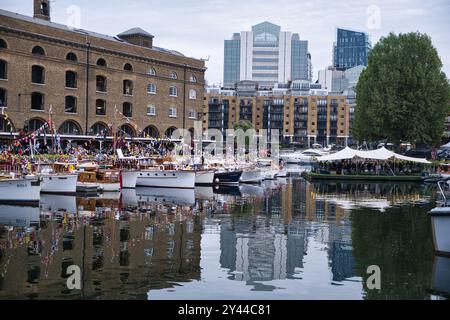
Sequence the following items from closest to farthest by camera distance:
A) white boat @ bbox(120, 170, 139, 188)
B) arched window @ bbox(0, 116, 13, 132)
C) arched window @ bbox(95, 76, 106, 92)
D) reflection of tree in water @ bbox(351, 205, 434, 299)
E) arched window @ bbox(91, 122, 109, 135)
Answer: reflection of tree in water @ bbox(351, 205, 434, 299)
white boat @ bbox(120, 170, 139, 188)
arched window @ bbox(0, 116, 13, 132)
arched window @ bbox(91, 122, 109, 135)
arched window @ bbox(95, 76, 106, 92)

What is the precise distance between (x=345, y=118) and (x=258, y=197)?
121m

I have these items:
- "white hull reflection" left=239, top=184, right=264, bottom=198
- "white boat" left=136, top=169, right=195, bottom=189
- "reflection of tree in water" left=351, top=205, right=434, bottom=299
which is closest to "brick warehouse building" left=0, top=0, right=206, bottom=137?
"white boat" left=136, top=169, right=195, bottom=189

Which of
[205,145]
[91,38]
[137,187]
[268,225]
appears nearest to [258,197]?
[137,187]

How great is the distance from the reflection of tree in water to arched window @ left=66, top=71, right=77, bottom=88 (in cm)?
3683

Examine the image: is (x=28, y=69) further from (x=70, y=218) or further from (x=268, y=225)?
(x=268, y=225)

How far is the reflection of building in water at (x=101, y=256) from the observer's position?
1603cm

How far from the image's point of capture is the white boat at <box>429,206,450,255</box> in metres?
19.4

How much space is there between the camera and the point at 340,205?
37188 mm

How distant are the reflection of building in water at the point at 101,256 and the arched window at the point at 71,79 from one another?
34.9 metres

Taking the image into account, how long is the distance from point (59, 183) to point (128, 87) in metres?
29.0

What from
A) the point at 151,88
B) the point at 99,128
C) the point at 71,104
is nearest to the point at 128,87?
the point at 151,88

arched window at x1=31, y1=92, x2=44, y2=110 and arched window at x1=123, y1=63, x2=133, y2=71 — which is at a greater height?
A: arched window at x1=123, y1=63, x2=133, y2=71

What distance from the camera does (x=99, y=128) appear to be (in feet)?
211

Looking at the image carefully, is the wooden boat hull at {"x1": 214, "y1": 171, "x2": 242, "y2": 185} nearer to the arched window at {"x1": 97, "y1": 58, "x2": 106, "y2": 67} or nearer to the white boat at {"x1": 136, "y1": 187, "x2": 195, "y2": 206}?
the white boat at {"x1": 136, "y1": 187, "x2": 195, "y2": 206}
